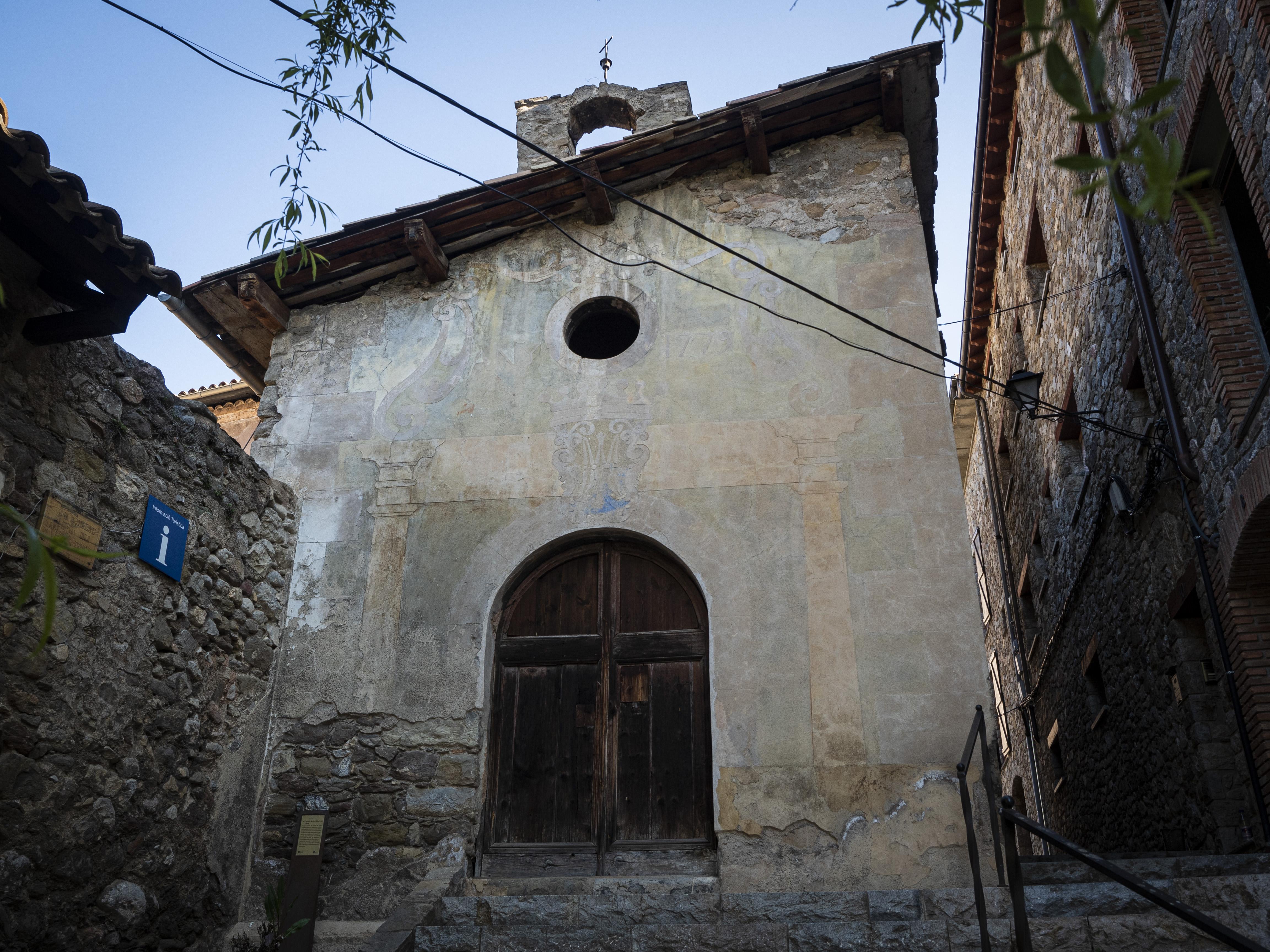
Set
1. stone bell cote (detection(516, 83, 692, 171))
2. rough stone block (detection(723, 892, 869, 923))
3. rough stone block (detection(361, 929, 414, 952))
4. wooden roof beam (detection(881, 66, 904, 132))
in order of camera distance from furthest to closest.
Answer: stone bell cote (detection(516, 83, 692, 171)), wooden roof beam (detection(881, 66, 904, 132)), rough stone block (detection(723, 892, 869, 923)), rough stone block (detection(361, 929, 414, 952))

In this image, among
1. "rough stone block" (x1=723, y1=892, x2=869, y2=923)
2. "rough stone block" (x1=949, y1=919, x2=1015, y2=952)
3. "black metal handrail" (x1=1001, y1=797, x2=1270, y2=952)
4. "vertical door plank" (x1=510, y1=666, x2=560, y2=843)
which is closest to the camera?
"black metal handrail" (x1=1001, y1=797, x2=1270, y2=952)

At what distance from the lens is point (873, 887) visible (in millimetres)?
5715

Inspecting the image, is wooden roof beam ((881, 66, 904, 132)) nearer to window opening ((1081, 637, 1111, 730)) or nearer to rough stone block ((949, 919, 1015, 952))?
window opening ((1081, 637, 1111, 730))

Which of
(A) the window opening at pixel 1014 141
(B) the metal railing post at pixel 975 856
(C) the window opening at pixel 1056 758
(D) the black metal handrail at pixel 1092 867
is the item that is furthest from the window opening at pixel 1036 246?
(D) the black metal handrail at pixel 1092 867

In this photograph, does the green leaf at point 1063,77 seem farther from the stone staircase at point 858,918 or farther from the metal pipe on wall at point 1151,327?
the metal pipe on wall at point 1151,327

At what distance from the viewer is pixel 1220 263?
633 cm

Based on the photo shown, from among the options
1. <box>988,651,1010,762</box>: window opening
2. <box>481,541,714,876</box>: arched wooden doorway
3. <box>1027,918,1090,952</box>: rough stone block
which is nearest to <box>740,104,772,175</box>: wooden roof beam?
<box>481,541,714,876</box>: arched wooden doorway

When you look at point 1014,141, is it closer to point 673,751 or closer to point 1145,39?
point 1145,39

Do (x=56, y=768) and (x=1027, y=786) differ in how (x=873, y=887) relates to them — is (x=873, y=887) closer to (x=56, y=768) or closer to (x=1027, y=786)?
(x=56, y=768)

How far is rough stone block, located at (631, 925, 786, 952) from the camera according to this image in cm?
438

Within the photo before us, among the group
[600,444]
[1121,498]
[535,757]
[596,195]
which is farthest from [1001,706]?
[596,195]

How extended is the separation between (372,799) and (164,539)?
2.11 meters

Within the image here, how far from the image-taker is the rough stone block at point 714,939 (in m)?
4.38

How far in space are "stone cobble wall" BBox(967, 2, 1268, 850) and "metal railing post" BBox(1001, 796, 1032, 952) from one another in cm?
308
